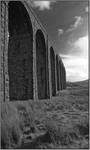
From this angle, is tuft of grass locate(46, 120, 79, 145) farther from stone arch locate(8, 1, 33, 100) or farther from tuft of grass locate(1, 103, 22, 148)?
stone arch locate(8, 1, 33, 100)

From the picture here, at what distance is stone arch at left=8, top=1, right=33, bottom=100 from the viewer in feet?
32.2

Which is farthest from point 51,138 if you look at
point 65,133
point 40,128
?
point 40,128

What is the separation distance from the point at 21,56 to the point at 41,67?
12.5ft

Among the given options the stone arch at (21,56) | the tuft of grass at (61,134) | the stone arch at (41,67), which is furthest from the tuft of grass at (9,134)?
the stone arch at (41,67)

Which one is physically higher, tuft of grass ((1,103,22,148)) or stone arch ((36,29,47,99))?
stone arch ((36,29,47,99))

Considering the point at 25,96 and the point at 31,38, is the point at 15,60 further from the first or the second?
the point at 25,96

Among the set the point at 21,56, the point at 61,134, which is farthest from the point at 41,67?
the point at 61,134

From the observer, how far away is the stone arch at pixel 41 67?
530 inches

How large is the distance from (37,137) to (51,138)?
0.37m

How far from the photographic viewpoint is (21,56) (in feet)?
34.1

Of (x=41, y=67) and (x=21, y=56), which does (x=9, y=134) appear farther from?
(x=41, y=67)

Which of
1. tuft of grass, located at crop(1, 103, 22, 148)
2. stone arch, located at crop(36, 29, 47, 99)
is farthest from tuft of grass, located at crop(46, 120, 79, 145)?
stone arch, located at crop(36, 29, 47, 99)

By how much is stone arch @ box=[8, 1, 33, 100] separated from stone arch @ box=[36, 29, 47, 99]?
3.05 metres

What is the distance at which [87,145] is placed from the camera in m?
2.82
